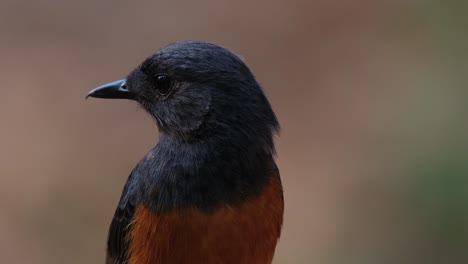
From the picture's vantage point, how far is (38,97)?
10.0 m

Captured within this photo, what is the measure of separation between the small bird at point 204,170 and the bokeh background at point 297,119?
9.41 ft

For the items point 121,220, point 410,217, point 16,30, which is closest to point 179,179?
point 121,220

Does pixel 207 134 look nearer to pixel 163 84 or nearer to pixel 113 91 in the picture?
pixel 163 84

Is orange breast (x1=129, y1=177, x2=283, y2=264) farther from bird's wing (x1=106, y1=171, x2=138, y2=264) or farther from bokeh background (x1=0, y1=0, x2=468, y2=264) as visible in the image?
bokeh background (x1=0, y1=0, x2=468, y2=264)

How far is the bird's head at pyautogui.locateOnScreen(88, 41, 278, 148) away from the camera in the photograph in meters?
4.66

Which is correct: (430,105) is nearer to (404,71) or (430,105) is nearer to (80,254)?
(404,71)

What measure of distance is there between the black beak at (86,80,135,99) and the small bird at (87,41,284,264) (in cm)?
17

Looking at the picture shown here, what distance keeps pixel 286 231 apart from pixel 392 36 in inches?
111

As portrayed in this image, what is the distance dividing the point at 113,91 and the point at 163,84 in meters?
0.36

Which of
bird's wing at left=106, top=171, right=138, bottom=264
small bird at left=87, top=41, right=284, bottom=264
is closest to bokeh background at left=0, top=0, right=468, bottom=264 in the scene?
small bird at left=87, top=41, right=284, bottom=264

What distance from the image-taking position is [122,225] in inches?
198

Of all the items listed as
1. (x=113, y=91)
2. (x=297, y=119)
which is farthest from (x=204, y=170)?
(x=297, y=119)

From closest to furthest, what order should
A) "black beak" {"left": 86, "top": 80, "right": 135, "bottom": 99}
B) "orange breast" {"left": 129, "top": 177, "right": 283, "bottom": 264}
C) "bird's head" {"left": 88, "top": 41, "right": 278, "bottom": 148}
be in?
"orange breast" {"left": 129, "top": 177, "right": 283, "bottom": 264}
"bird's head" {"left": 88, "top": 41, "right": 278, "bottom": 148}
"black beak" {"left": 86, "top": 80, "right": 135, "bottom": 99}

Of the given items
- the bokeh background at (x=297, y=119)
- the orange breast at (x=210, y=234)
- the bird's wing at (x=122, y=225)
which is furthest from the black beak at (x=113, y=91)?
the bokeh background at (x=297, y=119)
